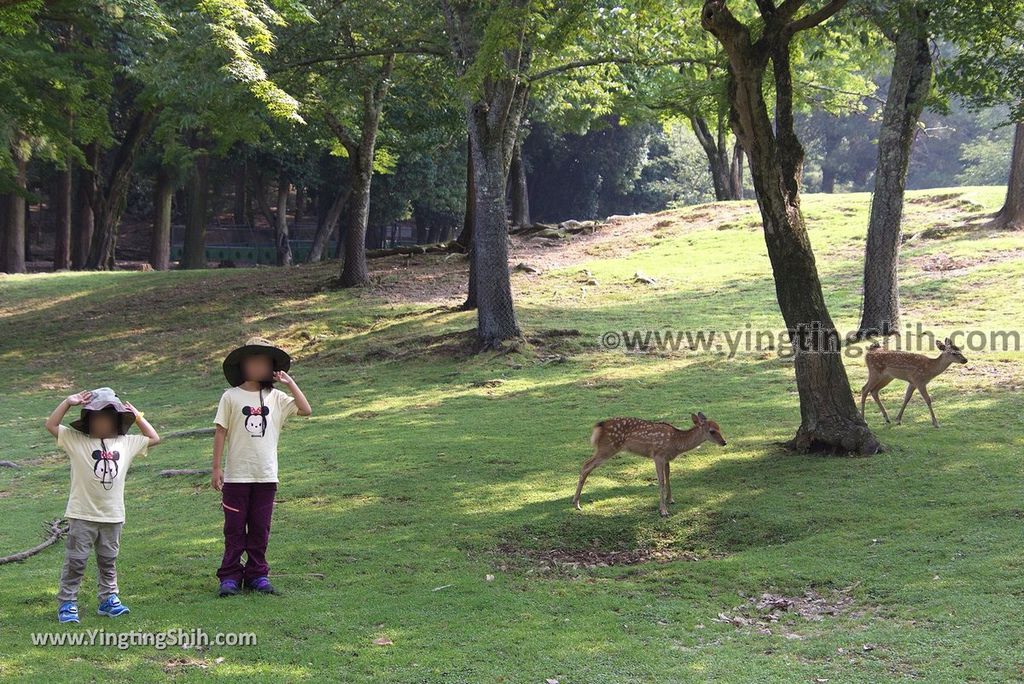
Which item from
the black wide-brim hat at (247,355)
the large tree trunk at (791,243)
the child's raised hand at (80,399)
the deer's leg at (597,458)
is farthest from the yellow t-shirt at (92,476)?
the large tree trunk at (791,243)

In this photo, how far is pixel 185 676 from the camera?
6.18 m

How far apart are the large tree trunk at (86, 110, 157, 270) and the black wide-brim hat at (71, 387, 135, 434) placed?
30990 mm

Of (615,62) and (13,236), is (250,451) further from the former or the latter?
(13,236)

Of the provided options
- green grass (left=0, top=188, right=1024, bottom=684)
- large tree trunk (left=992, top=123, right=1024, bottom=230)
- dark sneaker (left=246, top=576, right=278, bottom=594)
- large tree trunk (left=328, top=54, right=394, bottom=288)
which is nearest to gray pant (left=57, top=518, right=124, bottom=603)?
green grass (left=0, top=188, right=1024, bottom=684)

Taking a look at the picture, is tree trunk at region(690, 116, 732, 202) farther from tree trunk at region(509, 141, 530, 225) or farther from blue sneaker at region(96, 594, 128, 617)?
blue sneaker at region(96, 594, 128, 617)

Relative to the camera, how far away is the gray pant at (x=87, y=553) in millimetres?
6980

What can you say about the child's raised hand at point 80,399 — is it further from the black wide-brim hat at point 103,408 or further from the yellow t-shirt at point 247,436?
the yellow t-shirt at point 247,436

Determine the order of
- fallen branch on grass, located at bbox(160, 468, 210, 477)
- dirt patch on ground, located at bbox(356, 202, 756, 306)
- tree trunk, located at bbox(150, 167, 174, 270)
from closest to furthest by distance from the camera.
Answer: fallen branch on grass, located at bbox(160, 468, 210, 477) < dirt patch on ground, located at bbox(356, 202, 756, 306) < tree trunk, located at bbox(150, 167, 174, 270)

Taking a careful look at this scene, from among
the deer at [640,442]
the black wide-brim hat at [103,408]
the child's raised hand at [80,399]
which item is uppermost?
the child's raised hand at [80,399]

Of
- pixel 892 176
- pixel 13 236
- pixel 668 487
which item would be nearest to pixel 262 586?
pixel 668 487

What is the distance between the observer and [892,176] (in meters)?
18.3

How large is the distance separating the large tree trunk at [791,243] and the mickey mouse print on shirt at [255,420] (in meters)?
6.67

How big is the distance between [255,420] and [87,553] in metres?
1.48

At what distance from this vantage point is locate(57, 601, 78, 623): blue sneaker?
22.9ft
